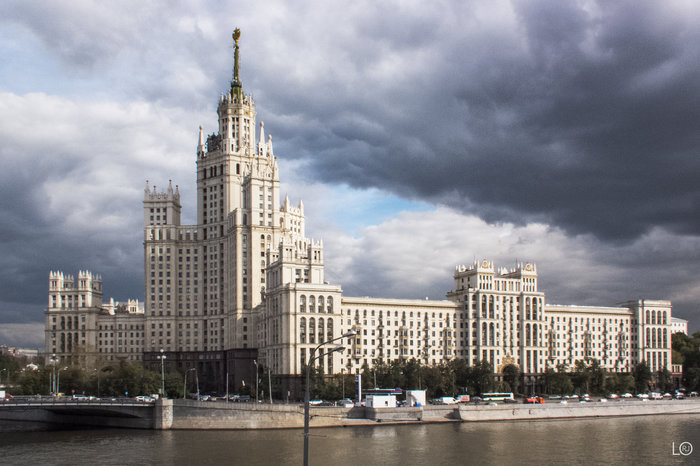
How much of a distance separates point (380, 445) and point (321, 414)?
1013 inches

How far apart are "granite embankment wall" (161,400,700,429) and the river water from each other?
303 centimetres

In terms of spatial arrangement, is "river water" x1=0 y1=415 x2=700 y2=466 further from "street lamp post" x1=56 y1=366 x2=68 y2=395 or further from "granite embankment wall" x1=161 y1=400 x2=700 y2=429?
"street lamp post" x1=56 y1=366 x2=68 y2=395

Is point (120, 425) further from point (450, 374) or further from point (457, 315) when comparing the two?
point (457, 315)

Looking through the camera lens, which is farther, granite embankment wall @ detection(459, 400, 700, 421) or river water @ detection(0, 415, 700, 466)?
granite embankment wall @ detection(459, 400, 700, 421)

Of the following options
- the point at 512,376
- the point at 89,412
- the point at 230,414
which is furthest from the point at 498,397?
the point at 89,412

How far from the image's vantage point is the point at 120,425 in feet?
449

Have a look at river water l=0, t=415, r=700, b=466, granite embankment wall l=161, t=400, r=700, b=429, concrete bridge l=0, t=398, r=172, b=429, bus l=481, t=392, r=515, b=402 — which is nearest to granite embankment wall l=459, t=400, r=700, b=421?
granite embankment wall l=161, t=400, r=700, b=429

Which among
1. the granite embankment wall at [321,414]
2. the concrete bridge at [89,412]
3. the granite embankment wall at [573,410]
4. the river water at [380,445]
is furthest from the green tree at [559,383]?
the concrete bridge at [89,412]

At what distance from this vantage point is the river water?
92.4 m

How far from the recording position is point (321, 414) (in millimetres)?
129000

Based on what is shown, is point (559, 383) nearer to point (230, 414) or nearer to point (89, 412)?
point (230, 414)

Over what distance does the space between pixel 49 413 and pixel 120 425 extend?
1586 cm

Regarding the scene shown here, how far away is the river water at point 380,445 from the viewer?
303ft

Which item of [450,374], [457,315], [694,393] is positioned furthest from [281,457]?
[694,393]
